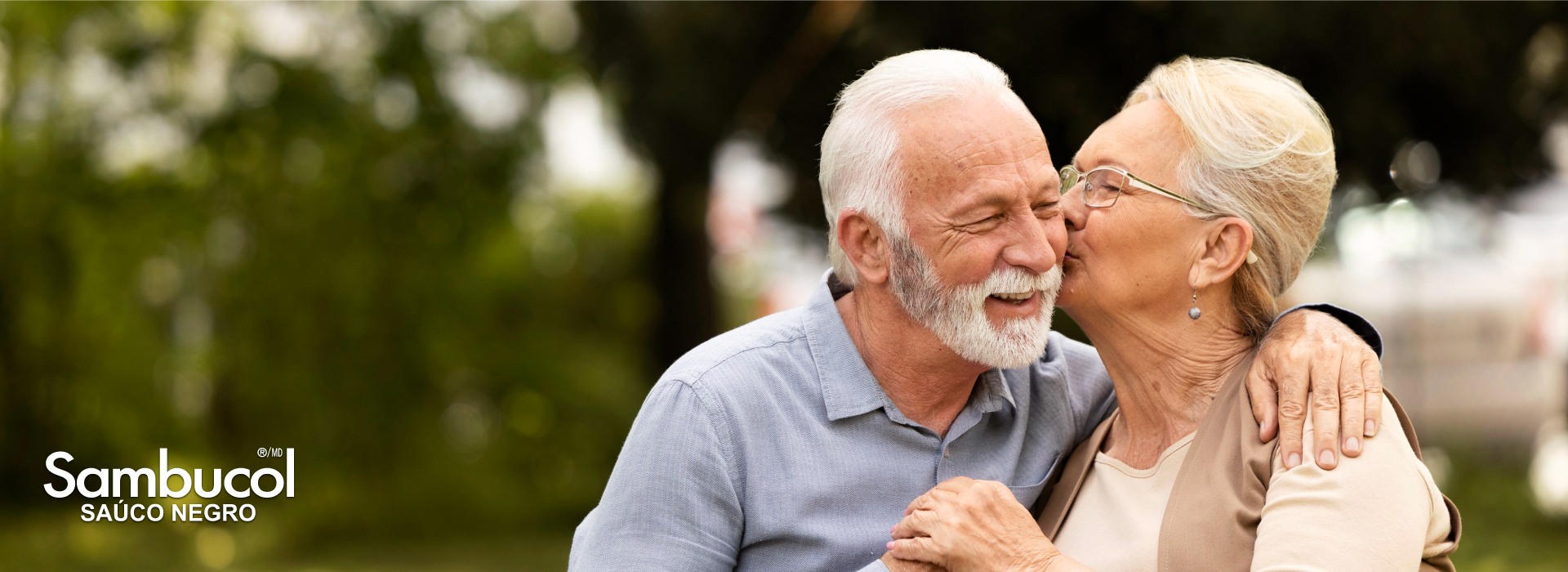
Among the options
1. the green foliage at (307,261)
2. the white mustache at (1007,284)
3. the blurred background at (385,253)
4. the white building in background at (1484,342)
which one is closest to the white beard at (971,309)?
the white mustache at (1007,284)

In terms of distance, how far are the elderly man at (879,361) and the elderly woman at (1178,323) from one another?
0.08 m

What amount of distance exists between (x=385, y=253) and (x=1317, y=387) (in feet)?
26.4

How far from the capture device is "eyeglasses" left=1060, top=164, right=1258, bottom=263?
99.8 inches

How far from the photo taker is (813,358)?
8.54 feet

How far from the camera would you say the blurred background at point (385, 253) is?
332 inches

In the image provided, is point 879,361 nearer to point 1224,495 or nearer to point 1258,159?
point 1224,495

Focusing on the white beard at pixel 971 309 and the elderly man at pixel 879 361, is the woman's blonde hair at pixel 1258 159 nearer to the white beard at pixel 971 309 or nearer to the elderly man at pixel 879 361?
the elderly man at pixel 879 361

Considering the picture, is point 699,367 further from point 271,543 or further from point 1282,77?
point 271,543

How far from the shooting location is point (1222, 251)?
8.36ft

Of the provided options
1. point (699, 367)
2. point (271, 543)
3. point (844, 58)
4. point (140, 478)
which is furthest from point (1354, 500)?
point (140, 478)

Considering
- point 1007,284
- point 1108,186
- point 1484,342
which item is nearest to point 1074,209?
point 1108,186

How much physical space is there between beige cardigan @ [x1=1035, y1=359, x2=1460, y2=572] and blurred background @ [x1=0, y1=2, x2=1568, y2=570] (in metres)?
5.04

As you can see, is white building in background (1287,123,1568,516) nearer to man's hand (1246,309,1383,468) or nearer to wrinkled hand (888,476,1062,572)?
man's hand (1246,309,1383,468)

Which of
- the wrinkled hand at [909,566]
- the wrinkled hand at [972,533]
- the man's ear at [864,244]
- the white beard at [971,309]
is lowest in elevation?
the wrinkled hand at [909,566]
